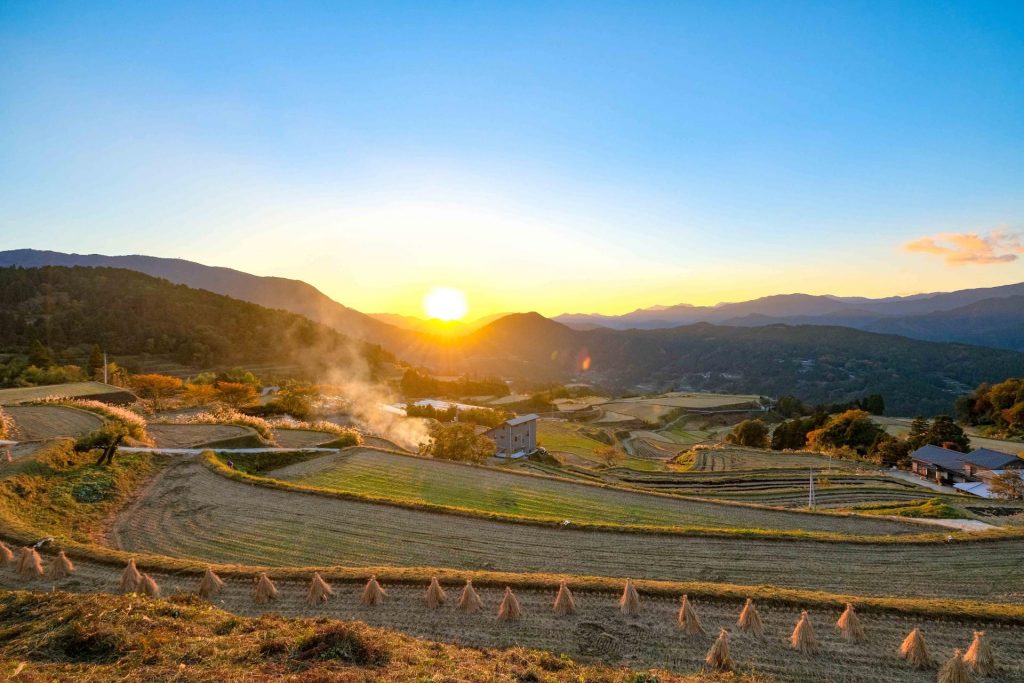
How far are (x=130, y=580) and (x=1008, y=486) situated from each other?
161 feet

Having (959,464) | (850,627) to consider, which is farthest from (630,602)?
(959,464)

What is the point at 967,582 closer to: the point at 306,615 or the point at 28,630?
the point at 306,615

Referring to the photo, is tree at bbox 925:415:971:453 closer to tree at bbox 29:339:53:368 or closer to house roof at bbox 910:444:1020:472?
house roof at bbox 910:444:1020:472

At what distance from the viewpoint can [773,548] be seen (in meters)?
16.3

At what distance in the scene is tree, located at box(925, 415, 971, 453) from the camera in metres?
51.8

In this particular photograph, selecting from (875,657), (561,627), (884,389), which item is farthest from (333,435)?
(884,389)

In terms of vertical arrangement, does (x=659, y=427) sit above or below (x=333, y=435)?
below

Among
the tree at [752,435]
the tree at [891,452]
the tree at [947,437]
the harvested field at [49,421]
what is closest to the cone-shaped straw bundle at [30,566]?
the harvested field at [49,421]

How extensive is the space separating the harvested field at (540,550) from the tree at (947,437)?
46.6 m

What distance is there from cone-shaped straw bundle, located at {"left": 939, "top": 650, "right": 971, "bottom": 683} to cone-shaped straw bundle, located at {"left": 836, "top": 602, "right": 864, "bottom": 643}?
59.1 inches

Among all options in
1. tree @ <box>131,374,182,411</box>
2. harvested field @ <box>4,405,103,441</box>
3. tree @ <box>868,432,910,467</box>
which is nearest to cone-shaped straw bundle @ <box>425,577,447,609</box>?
harvested field @ <box>4,405,103,441</box>

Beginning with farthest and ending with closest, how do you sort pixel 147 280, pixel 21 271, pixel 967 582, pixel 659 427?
1. pixel 147 280
2. pixel 21 271
3. pixel 659 427
4. pixel 967 582

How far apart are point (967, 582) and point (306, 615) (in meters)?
17.5

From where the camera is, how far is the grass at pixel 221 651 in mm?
8156
